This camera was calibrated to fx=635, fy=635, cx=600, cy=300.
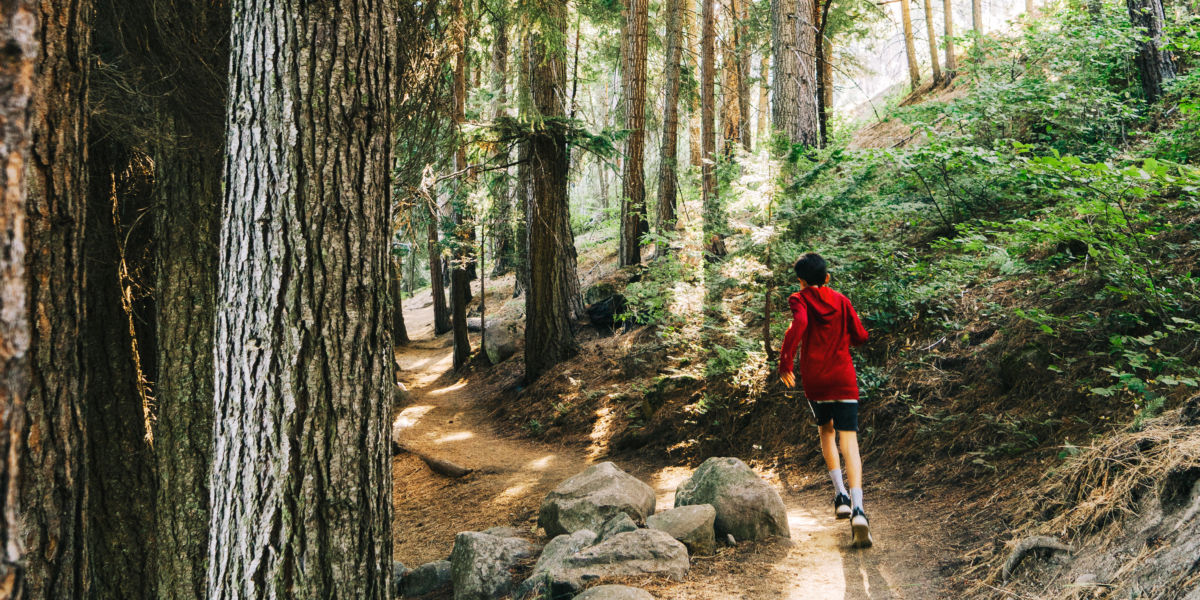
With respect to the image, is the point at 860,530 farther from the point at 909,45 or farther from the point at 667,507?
the point at 909,45

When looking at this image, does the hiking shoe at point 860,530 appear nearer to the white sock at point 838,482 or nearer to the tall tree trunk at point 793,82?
the white sock at point 838,482

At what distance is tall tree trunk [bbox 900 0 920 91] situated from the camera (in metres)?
20.8

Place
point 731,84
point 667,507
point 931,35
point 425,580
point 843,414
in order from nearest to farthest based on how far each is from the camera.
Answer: point 843,414, point 425,580, point 667,507, point 731,84, point 931,35

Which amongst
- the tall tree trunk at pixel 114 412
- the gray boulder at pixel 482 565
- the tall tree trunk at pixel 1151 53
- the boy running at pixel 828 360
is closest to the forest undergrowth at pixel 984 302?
the tall tree trunk at pixel 1151 53

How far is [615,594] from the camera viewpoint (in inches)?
143

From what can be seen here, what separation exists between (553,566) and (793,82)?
8.63 meters

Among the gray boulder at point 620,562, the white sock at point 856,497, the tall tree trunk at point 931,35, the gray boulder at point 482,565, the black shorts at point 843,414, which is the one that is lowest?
the gray boulder at point 482,565

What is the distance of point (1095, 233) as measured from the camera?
4551 mm

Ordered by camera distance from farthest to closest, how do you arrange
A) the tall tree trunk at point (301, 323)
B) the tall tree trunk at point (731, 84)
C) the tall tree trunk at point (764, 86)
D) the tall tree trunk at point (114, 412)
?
the tall tree trunk at point (764, 86) → the tall tree trunk at point (731, 84) → the tall tree trunk at point (114, 412) → the tall tree trunk at point (301, 323)

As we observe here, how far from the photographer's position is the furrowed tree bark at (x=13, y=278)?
2.12 metres

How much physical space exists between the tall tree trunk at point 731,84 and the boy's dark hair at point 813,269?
37.9 ft

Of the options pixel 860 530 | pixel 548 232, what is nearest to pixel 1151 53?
pixel 860 530

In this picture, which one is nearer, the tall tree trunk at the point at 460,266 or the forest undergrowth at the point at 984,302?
the forest undergrowth at the point at 984,302

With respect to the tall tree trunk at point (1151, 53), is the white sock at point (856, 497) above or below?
below
